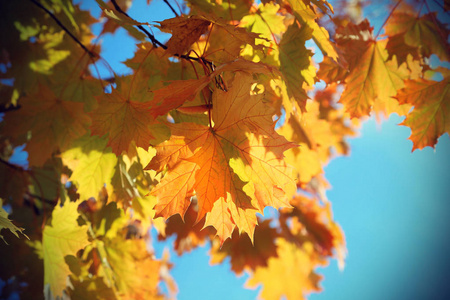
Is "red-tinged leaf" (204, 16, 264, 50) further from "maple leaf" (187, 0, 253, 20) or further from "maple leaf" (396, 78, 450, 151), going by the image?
"maple leaf" (396, 78, 450, 151)

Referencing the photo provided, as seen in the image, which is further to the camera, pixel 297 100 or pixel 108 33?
pixel 108 33

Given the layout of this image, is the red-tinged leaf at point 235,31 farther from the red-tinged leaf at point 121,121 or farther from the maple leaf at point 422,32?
the maple leaf at point 422,32

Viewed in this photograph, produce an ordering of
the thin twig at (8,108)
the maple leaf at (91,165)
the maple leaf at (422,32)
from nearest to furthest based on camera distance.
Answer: the maple leaf at (91,165) → the maple leaf at (422,32) → the thin twig at (8,108)

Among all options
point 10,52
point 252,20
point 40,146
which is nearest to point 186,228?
point 40,146

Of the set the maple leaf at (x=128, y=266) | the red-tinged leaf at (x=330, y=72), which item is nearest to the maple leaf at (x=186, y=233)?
the maple leaf at (x=128, y=266)

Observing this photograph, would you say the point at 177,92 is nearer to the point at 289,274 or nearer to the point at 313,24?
the point at 313,24

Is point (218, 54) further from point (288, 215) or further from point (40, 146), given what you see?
point (288, 215)

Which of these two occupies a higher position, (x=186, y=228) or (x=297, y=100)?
(x=186, y=228)
